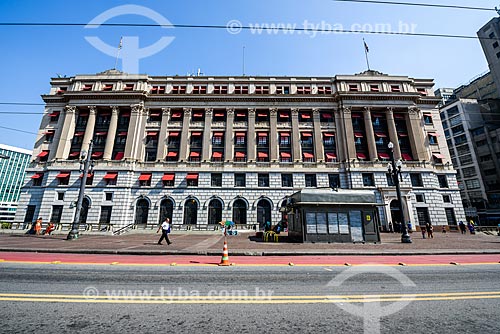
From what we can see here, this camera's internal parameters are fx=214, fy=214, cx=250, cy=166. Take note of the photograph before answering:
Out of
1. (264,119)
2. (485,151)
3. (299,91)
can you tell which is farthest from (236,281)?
(485,151)

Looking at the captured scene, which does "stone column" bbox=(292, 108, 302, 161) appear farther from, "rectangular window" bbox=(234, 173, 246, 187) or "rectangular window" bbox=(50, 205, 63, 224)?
"rectangular window" bbox=(50, 205, 63, 224)

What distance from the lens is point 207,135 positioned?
32812 mm

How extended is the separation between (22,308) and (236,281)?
409cm

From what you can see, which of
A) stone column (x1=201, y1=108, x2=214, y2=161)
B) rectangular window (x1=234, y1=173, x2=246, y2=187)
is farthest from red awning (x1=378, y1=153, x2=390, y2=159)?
stone column (x1=201, y1=108, x2=214, y2=161)

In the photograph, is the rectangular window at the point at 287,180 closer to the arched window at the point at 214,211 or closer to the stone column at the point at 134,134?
the arched window at the point at 214,211

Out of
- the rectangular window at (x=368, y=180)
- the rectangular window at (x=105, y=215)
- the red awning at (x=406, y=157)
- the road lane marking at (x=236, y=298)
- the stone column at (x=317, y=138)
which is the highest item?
the stone column at (x=317, y=138)

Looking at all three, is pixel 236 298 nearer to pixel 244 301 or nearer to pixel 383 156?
pixel 244 301

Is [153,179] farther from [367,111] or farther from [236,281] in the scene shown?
[367,111]

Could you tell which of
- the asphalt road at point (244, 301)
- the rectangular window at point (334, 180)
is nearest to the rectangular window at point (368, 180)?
the rectangular window at point (334, 180)

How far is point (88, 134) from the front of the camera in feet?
105

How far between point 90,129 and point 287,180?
101ft

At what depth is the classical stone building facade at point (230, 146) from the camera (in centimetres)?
2970

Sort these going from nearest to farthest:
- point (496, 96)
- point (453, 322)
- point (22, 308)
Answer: point (453, 322)
point (22, 308)
point (496, 96)

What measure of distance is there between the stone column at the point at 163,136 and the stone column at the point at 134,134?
303cm
